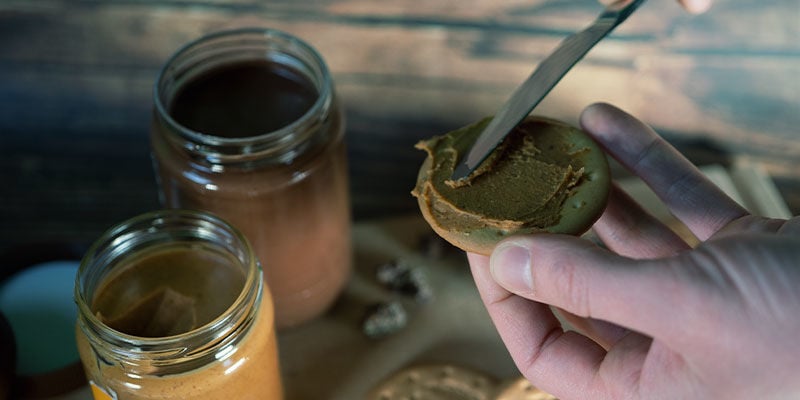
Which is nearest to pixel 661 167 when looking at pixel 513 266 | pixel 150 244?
pixel 513 266

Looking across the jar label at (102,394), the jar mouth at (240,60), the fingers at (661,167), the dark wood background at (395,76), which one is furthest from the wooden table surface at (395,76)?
the jar label at (102,394)

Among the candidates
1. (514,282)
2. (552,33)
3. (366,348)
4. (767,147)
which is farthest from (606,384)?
(767,147)

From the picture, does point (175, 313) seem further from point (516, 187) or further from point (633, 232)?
point (633, 232)

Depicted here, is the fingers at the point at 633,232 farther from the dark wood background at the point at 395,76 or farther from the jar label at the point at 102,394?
the jar label at the point at 102,394

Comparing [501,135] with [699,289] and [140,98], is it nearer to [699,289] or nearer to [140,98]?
[699,289]

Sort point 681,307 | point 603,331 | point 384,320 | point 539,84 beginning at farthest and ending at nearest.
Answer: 1. point 384,320
2. point 603,331
3. point 539,84
4. point 681,307

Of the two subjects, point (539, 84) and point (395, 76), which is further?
point (395, 76)

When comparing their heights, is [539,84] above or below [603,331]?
above
